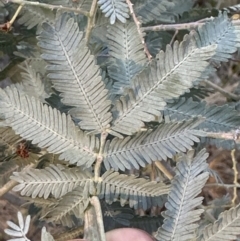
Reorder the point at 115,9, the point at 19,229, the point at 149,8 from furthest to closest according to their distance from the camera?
the point at 149,8
the point at 115,9
the point at 19,229

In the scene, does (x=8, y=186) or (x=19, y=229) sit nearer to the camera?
(x=19, y=229)

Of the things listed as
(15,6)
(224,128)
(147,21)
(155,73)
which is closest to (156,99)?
(155,73)

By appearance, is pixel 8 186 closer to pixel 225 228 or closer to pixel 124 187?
pixel 124 187

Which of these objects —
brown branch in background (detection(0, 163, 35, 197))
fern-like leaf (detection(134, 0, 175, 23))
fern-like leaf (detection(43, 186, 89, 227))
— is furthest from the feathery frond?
fern-like leaf (detection(134, 0, 175, 23))

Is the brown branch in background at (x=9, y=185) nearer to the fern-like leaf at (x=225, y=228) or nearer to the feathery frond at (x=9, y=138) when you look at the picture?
the feathery frond at (x=9, y=138)

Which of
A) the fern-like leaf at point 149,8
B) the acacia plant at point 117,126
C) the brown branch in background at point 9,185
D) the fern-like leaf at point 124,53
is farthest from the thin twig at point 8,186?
the fern-like leaf at point 149,8

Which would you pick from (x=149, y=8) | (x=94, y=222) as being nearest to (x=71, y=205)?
(x=94, y=222)

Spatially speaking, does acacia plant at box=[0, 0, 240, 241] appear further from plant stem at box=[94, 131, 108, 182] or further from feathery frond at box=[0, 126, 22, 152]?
feathery frond at box=[0, 126, 22, 152]
